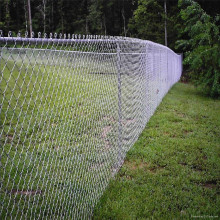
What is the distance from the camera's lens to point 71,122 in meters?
2.99

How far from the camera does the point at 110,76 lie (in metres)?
3.75

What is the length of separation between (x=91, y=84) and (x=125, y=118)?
165 cm

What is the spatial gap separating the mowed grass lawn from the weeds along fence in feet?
0.80

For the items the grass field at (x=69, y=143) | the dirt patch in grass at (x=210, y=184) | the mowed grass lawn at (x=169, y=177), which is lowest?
the dirt patch in grass at (x=210, y=184)

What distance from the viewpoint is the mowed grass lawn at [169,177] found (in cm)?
295

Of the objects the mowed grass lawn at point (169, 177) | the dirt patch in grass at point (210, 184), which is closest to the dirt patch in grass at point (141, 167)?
→ the mowed grass lawn at point (169, 177)

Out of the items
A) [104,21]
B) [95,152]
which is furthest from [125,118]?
[104,21]

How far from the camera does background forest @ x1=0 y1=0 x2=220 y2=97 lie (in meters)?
10.4

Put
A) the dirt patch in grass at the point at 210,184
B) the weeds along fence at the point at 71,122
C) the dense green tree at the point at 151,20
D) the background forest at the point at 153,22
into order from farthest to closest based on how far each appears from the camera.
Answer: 1. the dense green tree at the point at 151,20
2. the background forest at the point at 153,22
3. the dirt patch in grass at the point at 210,184
4. the weeds along fence at the point at 71,122

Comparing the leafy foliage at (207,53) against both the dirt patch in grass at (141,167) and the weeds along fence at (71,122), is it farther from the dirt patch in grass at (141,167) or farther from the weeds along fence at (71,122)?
the dirt patch in grass at (141,167)

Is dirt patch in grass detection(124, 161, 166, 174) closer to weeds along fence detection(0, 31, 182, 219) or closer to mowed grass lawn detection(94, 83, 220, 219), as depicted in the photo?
mowed grass lawn detection(94, 83, 220, 219)

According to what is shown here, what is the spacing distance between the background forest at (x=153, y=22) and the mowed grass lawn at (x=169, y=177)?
529cm

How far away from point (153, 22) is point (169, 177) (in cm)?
2680

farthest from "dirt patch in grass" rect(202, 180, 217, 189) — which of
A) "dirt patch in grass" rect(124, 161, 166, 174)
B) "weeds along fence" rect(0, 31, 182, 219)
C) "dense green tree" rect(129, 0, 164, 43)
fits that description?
"dense green tree" rect(129, 0, 164, 43)
